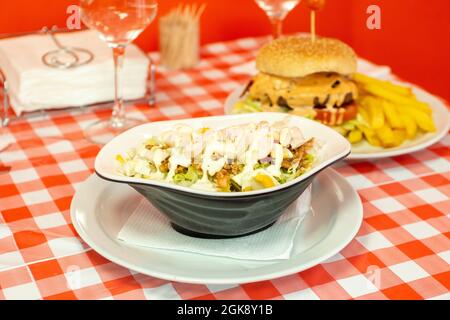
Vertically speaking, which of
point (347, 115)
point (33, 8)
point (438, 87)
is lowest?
point (438, 87)

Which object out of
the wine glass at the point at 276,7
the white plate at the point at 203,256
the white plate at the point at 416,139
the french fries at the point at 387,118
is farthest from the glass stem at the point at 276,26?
the white plate at the point at 203,256

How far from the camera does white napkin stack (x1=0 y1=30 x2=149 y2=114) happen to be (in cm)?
171

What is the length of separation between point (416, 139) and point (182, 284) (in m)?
0.71

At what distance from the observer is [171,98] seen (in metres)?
1.86

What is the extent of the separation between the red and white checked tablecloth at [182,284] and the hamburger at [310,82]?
→ 0.17 metres

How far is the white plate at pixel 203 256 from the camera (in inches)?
41.1

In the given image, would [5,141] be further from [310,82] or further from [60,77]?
[310,82]

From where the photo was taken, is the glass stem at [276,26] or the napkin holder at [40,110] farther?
the glass stem at [276,26]

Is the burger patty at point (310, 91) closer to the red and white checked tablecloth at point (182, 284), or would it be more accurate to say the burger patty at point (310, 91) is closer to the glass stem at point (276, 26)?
the red and white checked tablecloth at point (182, 284)

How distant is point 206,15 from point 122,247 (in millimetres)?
1603

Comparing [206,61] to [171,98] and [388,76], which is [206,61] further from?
[388,76]

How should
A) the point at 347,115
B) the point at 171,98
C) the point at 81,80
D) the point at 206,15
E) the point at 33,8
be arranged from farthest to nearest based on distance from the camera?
the point at 206,15 < the point at 33,8 < the point at 171,98 < the point at 81,80 < the point at 347,115

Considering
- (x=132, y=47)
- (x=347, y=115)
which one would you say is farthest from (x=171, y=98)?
(x=347, y=115)

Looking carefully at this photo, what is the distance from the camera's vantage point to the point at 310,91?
5.27 feet
